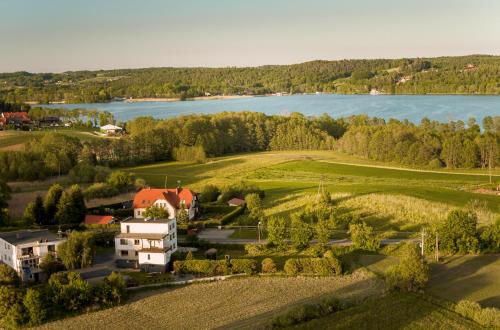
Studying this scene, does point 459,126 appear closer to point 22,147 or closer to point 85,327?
point 22,147

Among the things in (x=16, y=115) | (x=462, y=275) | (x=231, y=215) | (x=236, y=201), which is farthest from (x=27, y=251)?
(x=16, y=115)

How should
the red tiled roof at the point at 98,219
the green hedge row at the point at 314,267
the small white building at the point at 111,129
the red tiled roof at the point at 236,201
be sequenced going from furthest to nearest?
the small white building at the point at 111,129, the red tiled roof at the point at 236,201, the red tiled roof at the point at 98,219, the green hedge row at the point at 314,267

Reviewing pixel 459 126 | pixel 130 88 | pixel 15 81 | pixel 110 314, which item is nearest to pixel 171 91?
pixel 130 88

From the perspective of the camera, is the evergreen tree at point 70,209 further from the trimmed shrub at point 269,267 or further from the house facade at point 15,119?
the house facade at point 15,119

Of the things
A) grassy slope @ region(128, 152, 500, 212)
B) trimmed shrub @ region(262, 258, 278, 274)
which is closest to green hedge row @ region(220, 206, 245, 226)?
grassy slope @ region(128, 152, 500, 212)

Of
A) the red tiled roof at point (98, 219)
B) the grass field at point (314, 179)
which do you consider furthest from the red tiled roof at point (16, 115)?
the red tiled roof at point (98, 219)

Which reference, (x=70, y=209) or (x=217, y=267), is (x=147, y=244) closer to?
(x=217, y=267)
